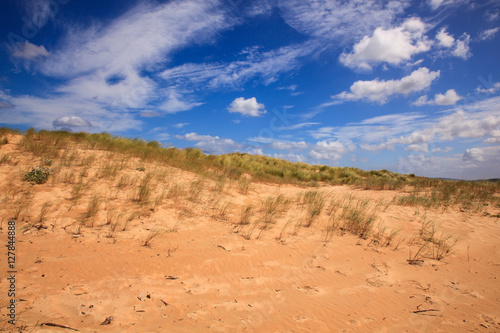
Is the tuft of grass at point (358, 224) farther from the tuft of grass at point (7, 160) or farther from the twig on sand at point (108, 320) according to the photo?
the tuft of grass at point (7, 160)

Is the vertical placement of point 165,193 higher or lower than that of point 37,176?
lower

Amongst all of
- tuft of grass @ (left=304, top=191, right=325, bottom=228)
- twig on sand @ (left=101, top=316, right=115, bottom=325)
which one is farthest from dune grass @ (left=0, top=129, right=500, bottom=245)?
twig on sand @ (left=101, top=316, right=115, bottom=325)

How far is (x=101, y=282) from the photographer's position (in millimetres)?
3570

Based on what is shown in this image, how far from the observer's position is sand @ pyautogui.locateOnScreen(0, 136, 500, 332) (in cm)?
302

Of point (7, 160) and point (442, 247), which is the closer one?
point (442, 247)

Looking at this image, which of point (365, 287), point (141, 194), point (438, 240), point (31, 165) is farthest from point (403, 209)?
point (31, 165)

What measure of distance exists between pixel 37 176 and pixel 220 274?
6.24 meters

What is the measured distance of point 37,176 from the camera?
266 inches

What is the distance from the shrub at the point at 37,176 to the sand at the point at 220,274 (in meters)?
0.18

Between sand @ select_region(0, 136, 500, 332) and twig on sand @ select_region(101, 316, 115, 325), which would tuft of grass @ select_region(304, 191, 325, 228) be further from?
twig on sand @ select_region(101, 316, 115, 325)

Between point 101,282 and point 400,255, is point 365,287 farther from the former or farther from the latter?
point 101,282

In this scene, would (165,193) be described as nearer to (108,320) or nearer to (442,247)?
(108,320)

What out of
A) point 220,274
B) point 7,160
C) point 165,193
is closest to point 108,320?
point 220,274

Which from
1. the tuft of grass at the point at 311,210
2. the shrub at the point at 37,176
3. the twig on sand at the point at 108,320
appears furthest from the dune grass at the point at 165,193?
the twig on sand at the point at 108,320
